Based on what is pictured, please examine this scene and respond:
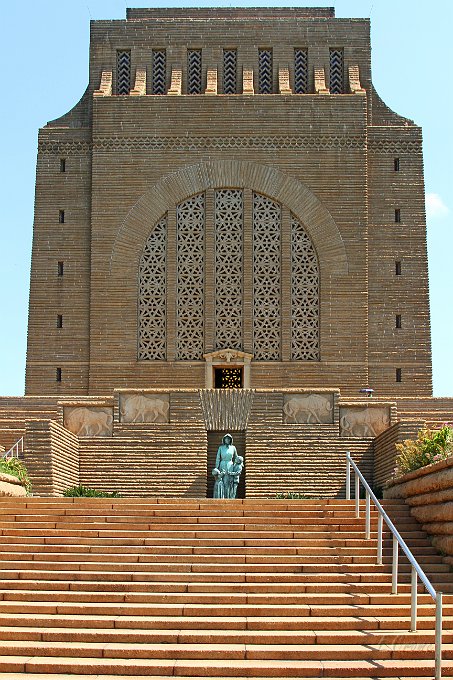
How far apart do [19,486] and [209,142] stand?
13845mm

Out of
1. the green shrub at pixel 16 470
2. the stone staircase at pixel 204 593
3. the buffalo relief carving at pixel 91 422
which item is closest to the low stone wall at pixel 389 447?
the stone staircase at pixel 204 593

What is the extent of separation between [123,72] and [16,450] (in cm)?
1236

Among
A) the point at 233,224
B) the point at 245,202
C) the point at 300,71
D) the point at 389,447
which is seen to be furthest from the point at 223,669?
the point at 300,71

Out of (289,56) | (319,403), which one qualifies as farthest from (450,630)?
(289,56)

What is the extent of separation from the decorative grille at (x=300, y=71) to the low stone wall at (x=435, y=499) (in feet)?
56.2

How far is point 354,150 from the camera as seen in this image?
95.2ft

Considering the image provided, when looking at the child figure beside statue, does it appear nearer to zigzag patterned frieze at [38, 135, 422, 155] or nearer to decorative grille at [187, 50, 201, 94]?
zigzag patterned frieze at [38, 135, 422, 155]

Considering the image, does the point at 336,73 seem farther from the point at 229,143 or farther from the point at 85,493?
the point at 85,493

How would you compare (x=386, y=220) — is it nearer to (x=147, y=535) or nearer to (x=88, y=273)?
(x=88, y=273)

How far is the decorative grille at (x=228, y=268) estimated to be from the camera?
28.4m

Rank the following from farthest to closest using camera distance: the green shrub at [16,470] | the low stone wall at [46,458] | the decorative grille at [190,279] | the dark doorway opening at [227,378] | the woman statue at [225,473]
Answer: the dark doorway opening at [227,378] < the decorative grille at [190,279] < the low stone wall at [46,458] < the woman statue at [225,473] < the green shrub at [16,470]

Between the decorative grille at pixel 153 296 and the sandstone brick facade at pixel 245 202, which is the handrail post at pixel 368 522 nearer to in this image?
the sandstone brick facade at pixel 245 202

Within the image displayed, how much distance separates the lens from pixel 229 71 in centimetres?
3020

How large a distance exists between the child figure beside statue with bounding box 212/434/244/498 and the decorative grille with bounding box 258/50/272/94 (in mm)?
14191
